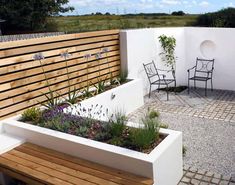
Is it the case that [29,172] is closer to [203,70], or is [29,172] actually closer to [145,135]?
[145,135]

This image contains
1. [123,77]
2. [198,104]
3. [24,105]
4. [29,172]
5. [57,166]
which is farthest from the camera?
[198,104]

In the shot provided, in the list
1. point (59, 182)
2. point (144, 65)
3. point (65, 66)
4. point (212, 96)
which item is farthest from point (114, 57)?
point (59, 182)

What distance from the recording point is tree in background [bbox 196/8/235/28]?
14.2m

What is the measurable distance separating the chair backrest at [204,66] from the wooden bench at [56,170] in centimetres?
607

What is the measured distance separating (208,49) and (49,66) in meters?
5.20

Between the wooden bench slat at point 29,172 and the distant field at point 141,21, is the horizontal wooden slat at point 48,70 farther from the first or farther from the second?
the distant field at point 141,21

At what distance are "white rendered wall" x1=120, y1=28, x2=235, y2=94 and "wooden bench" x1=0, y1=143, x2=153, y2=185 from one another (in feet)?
13.5

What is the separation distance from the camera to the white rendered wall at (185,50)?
759cm

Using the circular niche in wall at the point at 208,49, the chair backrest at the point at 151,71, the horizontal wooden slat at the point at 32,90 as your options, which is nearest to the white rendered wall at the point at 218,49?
the circular niche in wall at the point at 208,49

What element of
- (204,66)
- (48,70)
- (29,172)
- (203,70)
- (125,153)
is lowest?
(29,172)

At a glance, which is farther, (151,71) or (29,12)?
(29,12)

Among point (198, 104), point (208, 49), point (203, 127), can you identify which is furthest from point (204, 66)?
point (203, 127)

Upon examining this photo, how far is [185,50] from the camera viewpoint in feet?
29.6

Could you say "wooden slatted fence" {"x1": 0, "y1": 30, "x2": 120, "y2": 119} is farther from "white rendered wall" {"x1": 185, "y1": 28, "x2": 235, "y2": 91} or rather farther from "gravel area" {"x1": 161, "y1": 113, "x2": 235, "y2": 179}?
"white rendered wall" {"x1": 185, "y1": 28, "x2": 235, "y2": 91}
